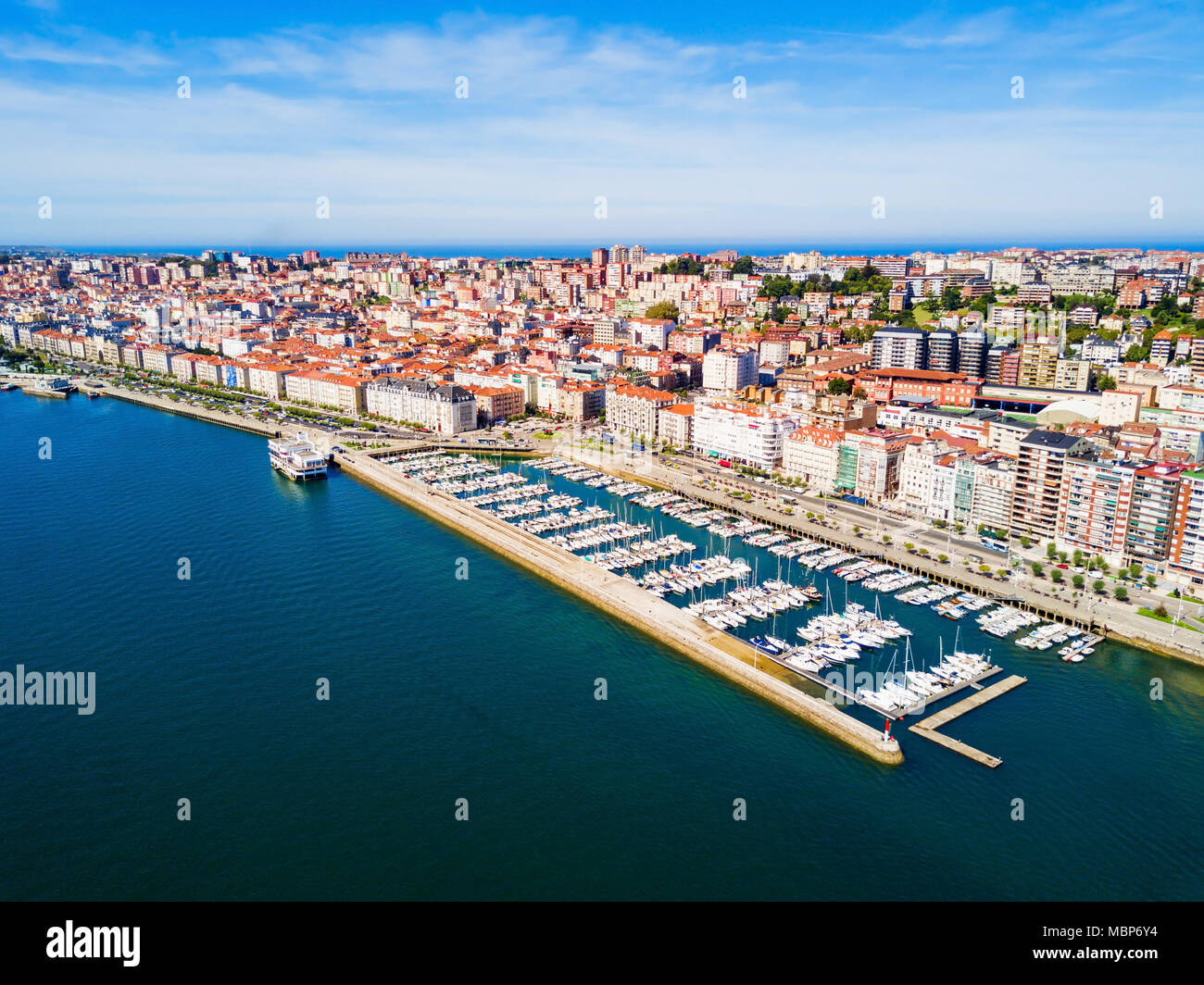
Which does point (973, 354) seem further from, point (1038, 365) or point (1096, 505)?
point (1096, 505)

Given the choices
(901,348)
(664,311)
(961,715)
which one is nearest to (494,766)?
(961,715)

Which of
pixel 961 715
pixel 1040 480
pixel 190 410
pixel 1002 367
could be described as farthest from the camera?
pixel 190 410

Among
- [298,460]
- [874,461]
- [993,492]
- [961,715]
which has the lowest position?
[961,715]

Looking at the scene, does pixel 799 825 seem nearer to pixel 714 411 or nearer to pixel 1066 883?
pixel 1066 883

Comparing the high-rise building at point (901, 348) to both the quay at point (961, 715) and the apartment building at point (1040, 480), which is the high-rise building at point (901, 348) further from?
the quay at point (961, 715)

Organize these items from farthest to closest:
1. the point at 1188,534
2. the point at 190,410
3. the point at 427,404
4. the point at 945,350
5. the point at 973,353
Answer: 1. the point at 190,410
2. the point at 945,350
3. the point at 973,353
4. the point at 427,404
5. the point at 1188,534

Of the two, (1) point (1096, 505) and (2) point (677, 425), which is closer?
(1) point (1096, 505)
